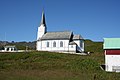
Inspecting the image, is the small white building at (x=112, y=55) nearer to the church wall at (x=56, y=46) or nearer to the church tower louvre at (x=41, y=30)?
the church wall at (x=56, y=46)

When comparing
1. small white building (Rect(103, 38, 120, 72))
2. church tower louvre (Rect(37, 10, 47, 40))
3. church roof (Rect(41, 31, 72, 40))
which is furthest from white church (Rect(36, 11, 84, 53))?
small white building (Rect(103, 38, 120, 72))

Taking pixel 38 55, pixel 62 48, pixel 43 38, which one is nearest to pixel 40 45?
pixel 43 38

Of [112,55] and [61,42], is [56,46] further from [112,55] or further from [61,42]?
[112,55]

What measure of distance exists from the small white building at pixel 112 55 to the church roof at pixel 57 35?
80.3 feet

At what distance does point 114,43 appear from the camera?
145 feet

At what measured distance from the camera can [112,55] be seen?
42.6 meters

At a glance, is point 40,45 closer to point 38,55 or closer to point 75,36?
point 75,36

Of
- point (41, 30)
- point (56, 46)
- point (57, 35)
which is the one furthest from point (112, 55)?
point (41, 30)

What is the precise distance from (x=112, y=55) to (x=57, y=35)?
29.5 metres

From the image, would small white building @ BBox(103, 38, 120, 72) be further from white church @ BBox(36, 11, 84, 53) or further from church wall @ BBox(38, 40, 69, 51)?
church wall @ BBox(38, 40, 69, 51)

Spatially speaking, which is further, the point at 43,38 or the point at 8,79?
Answer: the point at 43,38

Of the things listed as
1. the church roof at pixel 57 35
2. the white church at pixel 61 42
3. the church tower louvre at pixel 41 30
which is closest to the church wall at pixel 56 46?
the white church at pixel 61 42

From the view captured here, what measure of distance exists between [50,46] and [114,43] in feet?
95.1

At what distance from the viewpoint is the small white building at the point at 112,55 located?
4131cm
